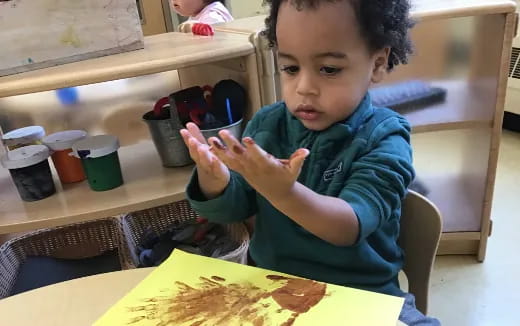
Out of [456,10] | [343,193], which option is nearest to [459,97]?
[456,10]

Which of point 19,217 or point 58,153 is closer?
point 19,217

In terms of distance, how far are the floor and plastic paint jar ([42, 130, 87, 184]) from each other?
1.10 m

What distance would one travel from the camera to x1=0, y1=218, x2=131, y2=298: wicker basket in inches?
57.6

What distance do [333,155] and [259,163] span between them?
285mm

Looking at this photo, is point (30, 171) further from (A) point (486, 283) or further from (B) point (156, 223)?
(A) point (486, 283)

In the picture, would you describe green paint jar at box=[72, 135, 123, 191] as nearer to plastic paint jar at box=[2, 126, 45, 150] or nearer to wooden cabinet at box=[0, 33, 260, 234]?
wooden cabinet at box=[0, 33, 260, 234]

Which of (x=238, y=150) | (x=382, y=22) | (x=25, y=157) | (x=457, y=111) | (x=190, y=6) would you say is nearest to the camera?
(x=238, y=150)

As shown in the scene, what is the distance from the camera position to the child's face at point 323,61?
A: 2.50 feet

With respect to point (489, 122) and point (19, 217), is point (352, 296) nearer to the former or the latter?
point (19, 217)

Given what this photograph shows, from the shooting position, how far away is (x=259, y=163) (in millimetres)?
590

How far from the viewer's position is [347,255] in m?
0.82

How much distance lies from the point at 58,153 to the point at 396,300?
961mm

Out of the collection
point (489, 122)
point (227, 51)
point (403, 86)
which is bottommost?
point (489, 122)

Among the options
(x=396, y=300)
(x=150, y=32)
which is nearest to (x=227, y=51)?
(x=396, y=300)
